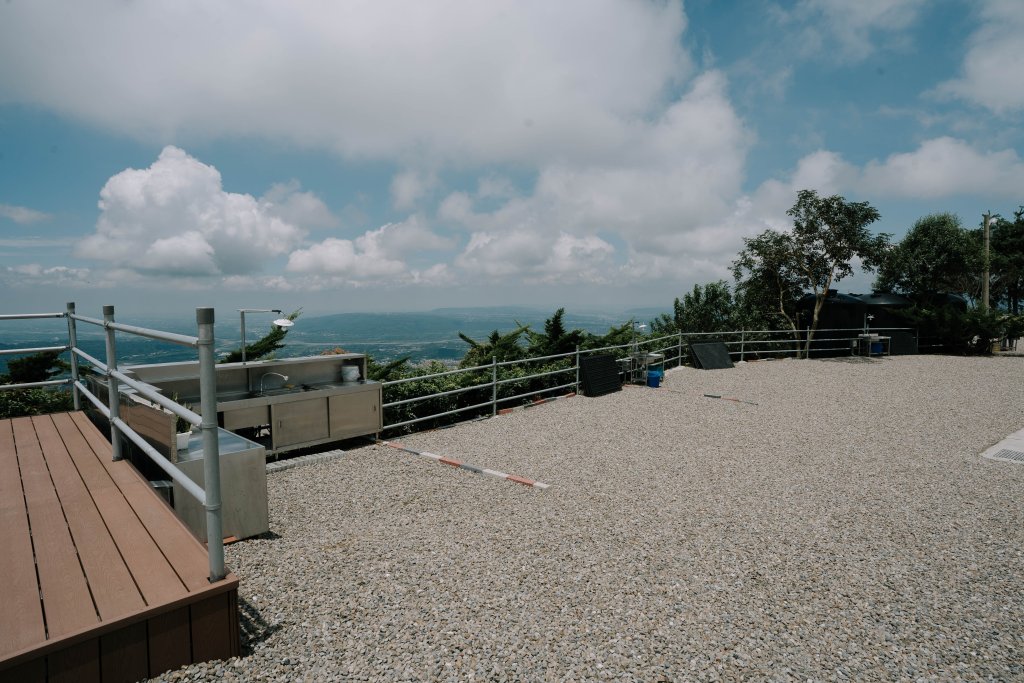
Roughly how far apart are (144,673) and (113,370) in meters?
1.98

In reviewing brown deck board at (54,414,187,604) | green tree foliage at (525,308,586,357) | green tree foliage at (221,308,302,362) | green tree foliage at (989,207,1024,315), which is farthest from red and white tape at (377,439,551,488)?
green tree foliage at (989,207,1024,315)

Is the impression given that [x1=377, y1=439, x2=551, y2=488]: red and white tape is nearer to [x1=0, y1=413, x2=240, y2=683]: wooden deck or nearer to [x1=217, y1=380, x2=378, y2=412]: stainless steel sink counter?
[x1=217, y1=380, x2=378, y2=412]: stainless steel sink counter

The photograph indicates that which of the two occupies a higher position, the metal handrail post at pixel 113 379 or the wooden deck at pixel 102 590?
the metal handrail post at pixel 113 379

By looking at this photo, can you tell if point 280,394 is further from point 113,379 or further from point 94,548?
point 94,548

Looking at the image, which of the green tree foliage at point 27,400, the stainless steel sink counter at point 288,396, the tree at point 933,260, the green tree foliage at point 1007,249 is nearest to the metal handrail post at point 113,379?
the stainless steel sink counter at point 288,396

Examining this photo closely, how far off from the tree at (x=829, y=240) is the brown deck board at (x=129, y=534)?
17.5 m

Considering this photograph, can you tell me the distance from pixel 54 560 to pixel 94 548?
0.14m

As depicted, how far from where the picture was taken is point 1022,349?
63.4ft

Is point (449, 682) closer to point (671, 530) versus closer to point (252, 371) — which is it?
point (671, 530)

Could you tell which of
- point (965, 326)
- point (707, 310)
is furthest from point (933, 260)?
point (707, 310)

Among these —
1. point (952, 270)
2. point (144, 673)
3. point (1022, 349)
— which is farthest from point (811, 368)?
point (952, 270)

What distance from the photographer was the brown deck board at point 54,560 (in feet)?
6.15

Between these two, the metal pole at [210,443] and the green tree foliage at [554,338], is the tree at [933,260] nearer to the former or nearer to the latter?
the green tree foliage at [554,338]

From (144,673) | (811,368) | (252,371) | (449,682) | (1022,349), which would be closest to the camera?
(144,673)
